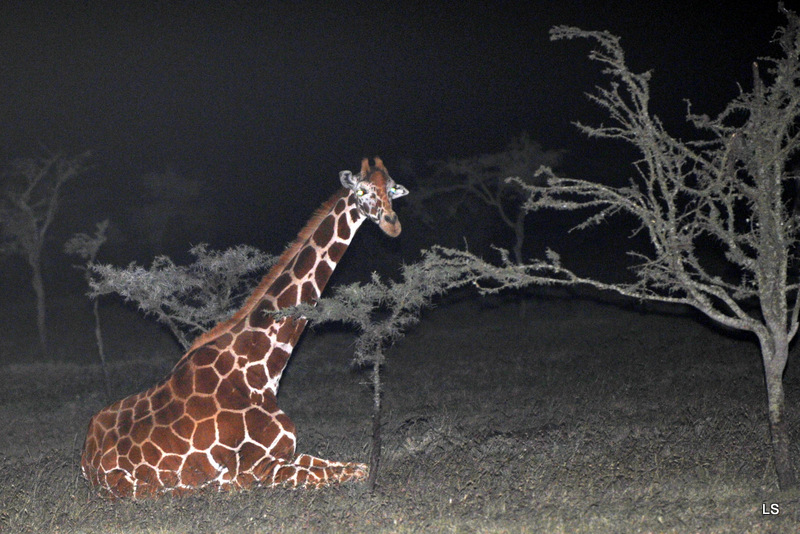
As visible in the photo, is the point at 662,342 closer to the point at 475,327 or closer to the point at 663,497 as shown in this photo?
the point at 475,327

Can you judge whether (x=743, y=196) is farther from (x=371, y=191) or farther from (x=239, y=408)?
(x=239, y=408)

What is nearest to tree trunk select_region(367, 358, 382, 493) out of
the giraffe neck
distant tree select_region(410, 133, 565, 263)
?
the giraffe neck

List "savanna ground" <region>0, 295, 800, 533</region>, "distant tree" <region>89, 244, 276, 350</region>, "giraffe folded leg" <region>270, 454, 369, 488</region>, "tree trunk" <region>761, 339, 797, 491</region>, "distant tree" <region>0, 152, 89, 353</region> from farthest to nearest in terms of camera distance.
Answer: "distant tree" <region>0, 152, 89, 353</region>, "distant tree" <region>89, 244, 276, 350</region>, "giraffe folded leg" <region>270, 454, 369, 488</region>, "tree trunk" <region>761, 339, 797, 491</region>, "savanna ground" <region>0, 295, 800, 533</region>

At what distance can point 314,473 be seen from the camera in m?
9.32

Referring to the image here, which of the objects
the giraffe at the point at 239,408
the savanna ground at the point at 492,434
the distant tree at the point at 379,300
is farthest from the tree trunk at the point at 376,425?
the giraffe at the point at 239,408

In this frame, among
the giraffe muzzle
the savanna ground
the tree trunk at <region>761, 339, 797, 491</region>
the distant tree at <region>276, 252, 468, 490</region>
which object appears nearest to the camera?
the savanna ground

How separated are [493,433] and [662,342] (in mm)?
9678

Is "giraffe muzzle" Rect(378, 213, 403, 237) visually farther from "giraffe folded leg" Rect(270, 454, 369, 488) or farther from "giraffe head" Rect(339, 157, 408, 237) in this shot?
"giraffe folded leg" Rect(270, 454, 369, 488)

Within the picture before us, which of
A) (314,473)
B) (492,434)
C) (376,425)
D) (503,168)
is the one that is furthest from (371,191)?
(503,168)

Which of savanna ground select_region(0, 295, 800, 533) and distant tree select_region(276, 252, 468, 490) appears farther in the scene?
distant tree select_region(276, 252, 468, 490)

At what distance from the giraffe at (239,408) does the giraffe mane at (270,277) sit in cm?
1

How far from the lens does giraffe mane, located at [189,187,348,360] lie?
9.90m

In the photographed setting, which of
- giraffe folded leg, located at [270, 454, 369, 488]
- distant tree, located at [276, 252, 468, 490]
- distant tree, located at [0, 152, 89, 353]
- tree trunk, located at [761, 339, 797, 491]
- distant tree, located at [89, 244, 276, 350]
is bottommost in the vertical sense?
giraffe folded leg, located at [270, 454, 369, 488]

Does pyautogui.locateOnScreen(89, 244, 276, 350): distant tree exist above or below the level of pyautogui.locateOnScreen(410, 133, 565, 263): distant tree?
below
